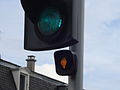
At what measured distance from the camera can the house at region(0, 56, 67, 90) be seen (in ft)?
84.2

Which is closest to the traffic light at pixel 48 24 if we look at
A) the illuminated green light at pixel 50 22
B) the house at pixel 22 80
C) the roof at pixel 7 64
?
the illuminated green light at pixel 50 22

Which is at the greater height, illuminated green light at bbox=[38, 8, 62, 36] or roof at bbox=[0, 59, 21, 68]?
illuminated green light at bbox=[38, 8, 62, 36]

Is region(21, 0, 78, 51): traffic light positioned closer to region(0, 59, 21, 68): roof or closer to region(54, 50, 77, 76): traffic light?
region(54, 50, 77, 76): traffic light

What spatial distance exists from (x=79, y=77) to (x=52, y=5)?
0.69 m

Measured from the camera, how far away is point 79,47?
4000 millimetres

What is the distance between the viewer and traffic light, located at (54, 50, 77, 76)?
3977 mm

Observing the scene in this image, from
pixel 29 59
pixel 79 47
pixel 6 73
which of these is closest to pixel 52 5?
pixel 79 47

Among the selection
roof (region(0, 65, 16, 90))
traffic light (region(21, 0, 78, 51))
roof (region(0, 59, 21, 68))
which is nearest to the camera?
traffic light (region(21, 0, 78, 51))

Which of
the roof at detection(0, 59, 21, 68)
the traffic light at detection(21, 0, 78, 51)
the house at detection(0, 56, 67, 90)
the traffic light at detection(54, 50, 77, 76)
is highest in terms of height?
the traffic light at detection(21, 0, 78, 51)

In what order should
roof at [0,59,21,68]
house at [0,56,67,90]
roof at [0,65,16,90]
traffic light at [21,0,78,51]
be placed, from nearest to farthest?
traffic light at [21,0,78,51]
roof at [0,65,16,90]
house at [0,56,67,90]
roof at [0,59,21,68]

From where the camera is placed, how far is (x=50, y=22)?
4.02 m

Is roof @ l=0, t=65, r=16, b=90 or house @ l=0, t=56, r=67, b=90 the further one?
house @ l=0, t=56, r=67, b=90

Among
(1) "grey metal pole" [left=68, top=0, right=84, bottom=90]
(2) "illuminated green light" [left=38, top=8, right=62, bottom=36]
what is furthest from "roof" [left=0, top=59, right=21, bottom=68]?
(1) "grey metal pole" [left=68, top=0, right=84, bottom=90]

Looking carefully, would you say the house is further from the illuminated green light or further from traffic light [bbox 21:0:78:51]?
the illuminated green light
